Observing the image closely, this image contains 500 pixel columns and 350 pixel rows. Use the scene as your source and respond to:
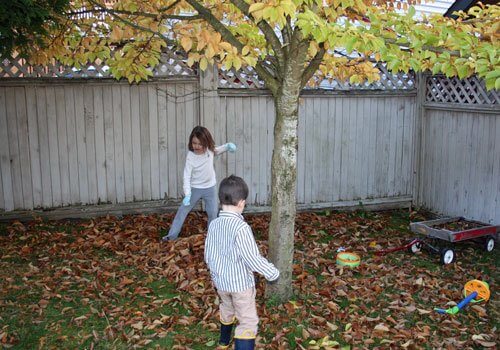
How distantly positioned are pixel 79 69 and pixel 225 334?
457 cm

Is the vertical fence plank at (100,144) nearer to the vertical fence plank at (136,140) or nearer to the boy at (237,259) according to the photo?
the vertical fence plank at (136,140)

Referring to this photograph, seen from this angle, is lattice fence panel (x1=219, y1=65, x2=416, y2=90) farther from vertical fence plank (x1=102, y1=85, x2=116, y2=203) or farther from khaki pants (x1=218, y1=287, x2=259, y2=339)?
khaki pants (x1=218, y1=287, x2=259, y2=339)

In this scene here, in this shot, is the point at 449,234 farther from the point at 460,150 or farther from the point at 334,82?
the point at 334,82

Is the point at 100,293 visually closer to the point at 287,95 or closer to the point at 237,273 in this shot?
the point at 237,273

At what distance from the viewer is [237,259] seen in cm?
385

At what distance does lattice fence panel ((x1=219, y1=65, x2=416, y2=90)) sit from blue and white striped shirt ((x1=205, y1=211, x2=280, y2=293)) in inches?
173

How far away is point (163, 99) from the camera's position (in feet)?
25.8

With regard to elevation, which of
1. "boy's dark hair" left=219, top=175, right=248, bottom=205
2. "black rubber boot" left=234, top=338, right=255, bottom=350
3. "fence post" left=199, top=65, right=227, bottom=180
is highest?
"fence post" left=199, top=65, right=227, bottom=180

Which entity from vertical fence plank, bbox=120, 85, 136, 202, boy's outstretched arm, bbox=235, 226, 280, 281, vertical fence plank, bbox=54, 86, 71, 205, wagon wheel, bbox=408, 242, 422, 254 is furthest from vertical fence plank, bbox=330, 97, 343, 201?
boy's outstretched arm, bbox=235, 226, 280, 281

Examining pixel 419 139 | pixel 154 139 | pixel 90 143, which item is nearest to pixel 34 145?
pixel 90 143

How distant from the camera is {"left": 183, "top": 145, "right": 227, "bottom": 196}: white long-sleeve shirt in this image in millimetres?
6828

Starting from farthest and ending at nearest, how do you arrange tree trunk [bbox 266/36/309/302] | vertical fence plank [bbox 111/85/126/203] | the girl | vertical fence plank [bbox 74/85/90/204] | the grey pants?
vertical fence plank [bbox 111/85/126/203], vertical fence plank [bbox 74/85/90/204], the grey pants, the girl, tree trunk [bbox 266/36/309/302]

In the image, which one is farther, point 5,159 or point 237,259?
point 5,159

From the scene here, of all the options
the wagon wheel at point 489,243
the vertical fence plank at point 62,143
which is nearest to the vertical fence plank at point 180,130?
the vertical fence plank at point 62,143
